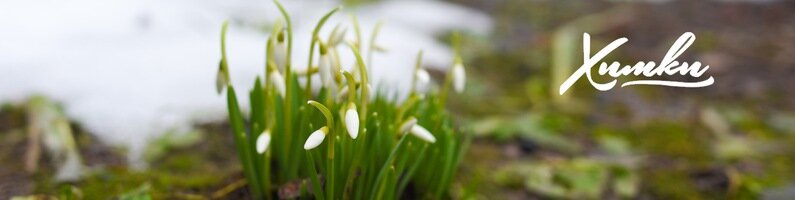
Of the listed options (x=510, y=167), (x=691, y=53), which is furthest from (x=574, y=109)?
(x=691, y=53)

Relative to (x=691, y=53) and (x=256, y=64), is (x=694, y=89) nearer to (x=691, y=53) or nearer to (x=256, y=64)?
(x=691, y=53)

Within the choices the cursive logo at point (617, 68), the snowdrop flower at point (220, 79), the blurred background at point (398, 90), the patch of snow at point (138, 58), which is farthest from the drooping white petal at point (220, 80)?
the cursive logo at point (617, 68)

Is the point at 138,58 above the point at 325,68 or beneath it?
above

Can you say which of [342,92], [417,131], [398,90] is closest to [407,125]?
[417,131]

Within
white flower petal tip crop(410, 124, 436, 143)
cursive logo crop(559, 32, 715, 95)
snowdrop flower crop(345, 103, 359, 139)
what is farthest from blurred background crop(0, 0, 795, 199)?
snowdrop flower crop(345, 103, 359, 139)

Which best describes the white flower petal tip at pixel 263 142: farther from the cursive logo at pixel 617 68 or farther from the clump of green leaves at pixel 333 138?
the cursive logo at pixel 617 68

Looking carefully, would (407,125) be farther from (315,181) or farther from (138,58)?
(138,58)
